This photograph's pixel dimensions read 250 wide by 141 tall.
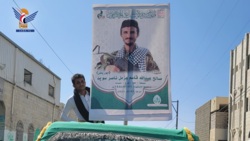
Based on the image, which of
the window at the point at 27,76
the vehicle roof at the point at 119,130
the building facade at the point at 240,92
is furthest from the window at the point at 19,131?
the vehicle roof at the point at 119,130

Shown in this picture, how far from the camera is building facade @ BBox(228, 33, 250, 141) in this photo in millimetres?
34344

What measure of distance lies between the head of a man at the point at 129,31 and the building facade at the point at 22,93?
18954mm

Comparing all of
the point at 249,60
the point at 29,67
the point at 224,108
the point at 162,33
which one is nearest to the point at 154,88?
the point at 162,33

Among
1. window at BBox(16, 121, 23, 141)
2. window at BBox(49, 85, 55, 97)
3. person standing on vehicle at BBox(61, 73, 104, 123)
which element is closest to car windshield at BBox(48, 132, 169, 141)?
person standing on vehicle at BBox(61, 73, 104, 123)

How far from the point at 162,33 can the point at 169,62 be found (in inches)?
10.7

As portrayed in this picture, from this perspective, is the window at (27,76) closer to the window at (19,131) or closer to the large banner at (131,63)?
the window at (19,131)

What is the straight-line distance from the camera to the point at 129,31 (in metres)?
4.11

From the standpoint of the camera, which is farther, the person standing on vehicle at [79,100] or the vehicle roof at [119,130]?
the person standing on vehicle at [79,100]

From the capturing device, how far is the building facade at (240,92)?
113ft

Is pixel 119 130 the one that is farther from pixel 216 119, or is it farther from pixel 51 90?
pixel 216 119

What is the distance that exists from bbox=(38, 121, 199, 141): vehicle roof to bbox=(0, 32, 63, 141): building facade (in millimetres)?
20273

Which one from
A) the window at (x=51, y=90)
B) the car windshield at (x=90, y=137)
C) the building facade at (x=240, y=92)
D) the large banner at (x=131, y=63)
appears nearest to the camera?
the car windshield at (x=90, y=137)

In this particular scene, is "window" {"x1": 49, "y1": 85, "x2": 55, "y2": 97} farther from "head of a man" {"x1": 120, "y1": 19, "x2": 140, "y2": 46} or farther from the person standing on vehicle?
"head of a man" {"x1": 120, "y1": 19, "x2": 140, "y2": 46}

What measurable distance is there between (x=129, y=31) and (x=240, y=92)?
1312 inches
